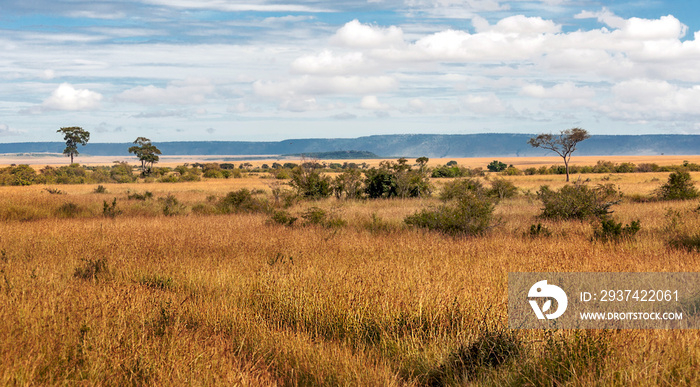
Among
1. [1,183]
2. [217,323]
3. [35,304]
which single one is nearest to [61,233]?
[35,304]

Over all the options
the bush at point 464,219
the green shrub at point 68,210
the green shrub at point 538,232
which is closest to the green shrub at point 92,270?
the bush at point 464,219

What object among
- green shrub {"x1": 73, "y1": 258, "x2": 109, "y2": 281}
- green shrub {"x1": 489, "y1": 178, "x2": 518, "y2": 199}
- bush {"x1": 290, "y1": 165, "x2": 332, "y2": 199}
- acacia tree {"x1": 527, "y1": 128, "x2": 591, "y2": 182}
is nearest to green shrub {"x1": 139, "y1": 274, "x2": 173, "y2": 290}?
green shrub {"x1": 73, "y1": 258, "x2": 109, "y2": 281}

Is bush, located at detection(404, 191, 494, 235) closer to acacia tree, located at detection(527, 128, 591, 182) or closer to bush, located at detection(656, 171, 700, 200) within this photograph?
bush, located at detection(656, 171, 700, 200)

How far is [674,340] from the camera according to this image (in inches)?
201

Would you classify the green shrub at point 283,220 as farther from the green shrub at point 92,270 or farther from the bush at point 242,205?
the green shrub at point 92,270

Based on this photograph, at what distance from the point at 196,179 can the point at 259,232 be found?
54741 mm

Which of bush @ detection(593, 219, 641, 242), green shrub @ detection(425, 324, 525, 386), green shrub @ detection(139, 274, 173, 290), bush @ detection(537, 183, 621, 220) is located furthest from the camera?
bush @ detection(537, 183, 621, 220)

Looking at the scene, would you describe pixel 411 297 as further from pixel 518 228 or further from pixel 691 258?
pixel 518 228

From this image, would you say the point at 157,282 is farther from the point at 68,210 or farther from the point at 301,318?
the point at 68,210
